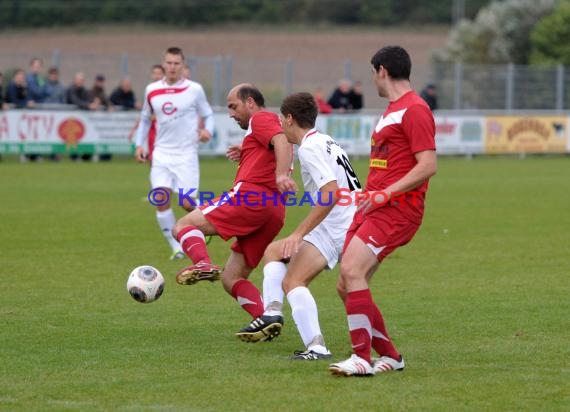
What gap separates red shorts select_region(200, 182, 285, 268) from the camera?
8.37m

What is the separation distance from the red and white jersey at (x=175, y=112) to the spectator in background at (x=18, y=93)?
564 inches

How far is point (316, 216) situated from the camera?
700 cm

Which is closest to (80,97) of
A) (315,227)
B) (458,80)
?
(458,80)

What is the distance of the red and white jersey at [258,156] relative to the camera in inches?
326

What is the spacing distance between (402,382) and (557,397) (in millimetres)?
904

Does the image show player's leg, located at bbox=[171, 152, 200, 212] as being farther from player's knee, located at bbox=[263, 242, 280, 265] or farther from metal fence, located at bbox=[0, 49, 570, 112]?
metal fence, located at bbox=[0, 49, 570, 112]

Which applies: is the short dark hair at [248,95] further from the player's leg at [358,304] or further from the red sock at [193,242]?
the player's leg at [358,304]

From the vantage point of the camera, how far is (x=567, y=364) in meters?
7.31

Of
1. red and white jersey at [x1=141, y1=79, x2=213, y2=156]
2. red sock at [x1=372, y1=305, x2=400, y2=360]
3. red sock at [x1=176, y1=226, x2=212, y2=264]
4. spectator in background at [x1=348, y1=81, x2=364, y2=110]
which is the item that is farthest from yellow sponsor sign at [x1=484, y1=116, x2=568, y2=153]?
red sock at [x1=372, y1=305, x2=400, y2=360]

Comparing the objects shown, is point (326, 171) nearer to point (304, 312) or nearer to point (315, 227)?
point (315, 227)

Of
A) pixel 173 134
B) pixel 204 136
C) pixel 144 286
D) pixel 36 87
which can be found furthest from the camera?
pixel 36 87

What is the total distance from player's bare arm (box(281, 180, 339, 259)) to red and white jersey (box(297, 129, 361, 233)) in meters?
0.03

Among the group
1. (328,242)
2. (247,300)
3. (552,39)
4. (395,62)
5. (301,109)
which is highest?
(552,39)

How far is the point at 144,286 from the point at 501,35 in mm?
42549
